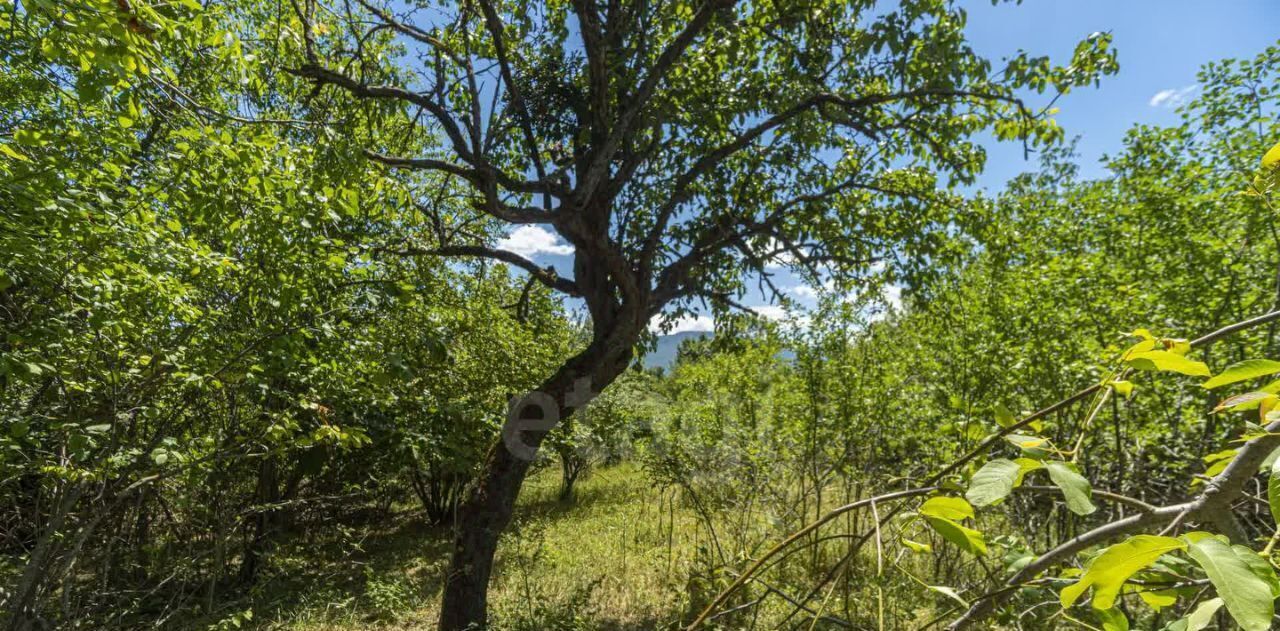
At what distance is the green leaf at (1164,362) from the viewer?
59cm

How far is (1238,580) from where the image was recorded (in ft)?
1.46

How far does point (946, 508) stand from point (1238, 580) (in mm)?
236

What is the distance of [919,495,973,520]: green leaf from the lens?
61 centimetres

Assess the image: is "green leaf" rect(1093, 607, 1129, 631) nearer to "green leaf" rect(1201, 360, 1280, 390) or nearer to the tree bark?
"green leaf" rect(1201, 360, 1280, 390)

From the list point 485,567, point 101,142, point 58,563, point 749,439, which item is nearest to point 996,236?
point 749,439

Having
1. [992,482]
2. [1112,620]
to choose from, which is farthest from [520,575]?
A: [992,482]

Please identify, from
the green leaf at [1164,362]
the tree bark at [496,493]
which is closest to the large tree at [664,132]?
the tree bark at [496,493]

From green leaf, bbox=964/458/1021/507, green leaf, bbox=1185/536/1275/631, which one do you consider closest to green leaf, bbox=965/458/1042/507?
green leaf, bbox=964/458/1021/507

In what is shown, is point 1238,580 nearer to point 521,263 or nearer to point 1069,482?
point 1069,482

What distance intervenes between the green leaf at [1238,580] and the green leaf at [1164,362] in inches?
8.0

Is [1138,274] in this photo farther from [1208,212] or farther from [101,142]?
[101,142]

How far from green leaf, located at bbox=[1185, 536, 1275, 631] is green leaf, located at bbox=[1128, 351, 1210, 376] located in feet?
0.67

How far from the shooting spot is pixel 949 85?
354 cm

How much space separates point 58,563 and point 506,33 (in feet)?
14.2
